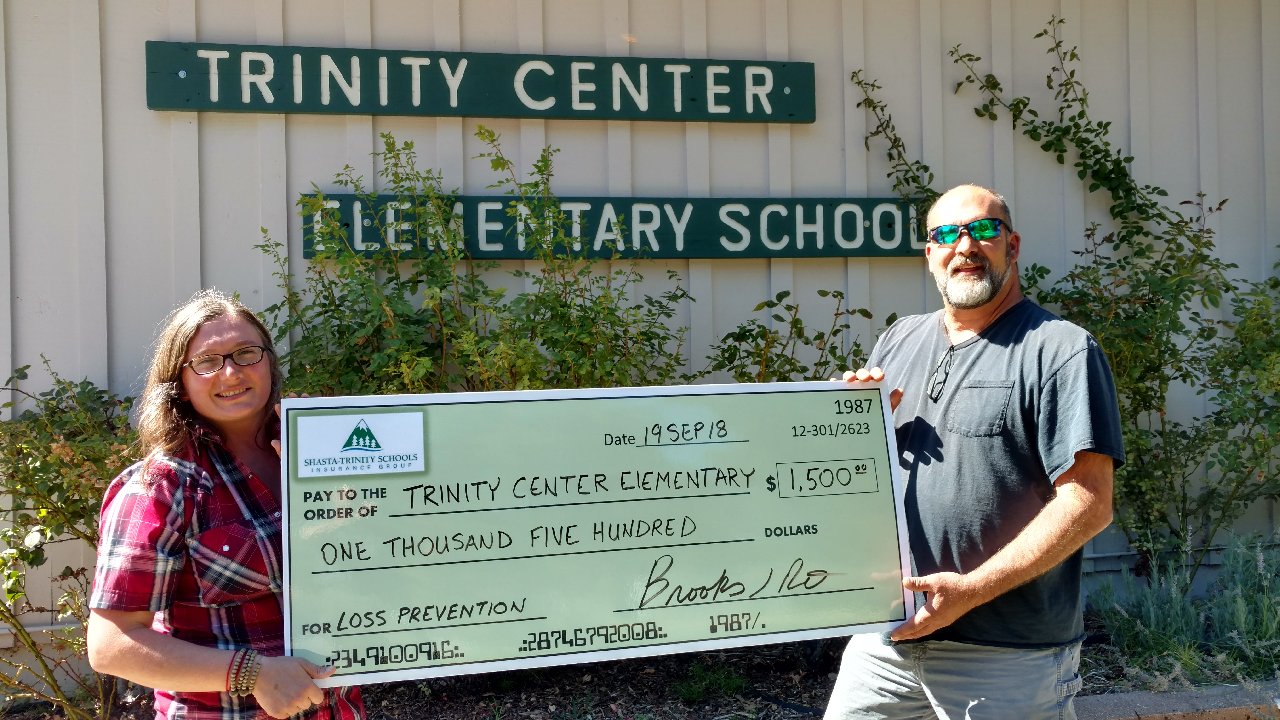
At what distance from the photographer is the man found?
82.8 inches

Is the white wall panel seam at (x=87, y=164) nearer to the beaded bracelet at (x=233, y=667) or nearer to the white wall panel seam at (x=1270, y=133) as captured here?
the beaded bracelet at (x=233, y=667)

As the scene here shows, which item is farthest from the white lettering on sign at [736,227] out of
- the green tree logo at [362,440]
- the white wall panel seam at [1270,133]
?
the white wall panel seam at [1270,133]

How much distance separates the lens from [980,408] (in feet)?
7.30

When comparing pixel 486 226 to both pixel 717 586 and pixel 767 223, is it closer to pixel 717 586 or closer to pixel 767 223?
pixel 767 223

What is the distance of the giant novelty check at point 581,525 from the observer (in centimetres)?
209

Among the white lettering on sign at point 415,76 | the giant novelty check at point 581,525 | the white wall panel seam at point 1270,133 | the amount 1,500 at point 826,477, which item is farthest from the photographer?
the white wall panel seam at point 1270,133

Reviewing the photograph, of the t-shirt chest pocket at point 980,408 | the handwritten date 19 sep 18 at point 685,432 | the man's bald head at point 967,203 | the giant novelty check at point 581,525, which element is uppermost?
the man's bald head at point 967,203

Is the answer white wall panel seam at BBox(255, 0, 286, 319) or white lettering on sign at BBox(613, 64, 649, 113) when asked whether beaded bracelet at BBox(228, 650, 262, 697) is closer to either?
white wall panel seam at BBox(255, 0, 286, 319)

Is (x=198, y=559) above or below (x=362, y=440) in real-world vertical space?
below

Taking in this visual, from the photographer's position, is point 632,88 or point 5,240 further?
point 632,88

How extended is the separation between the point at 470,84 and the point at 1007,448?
2.99 metres

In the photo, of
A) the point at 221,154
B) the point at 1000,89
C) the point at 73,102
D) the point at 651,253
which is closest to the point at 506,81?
the point at 651,253

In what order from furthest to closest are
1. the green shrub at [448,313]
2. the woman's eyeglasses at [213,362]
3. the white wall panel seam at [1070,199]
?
the white wall panel seam at [1070,199]
the green shrub at [448,313]
the woman's eyeglasses at [213,362]

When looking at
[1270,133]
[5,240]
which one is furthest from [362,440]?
[1270,133]
